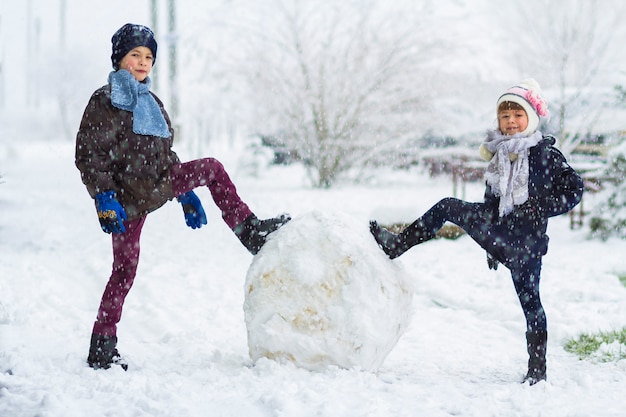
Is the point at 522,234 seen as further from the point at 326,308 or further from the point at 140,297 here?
the point at 140,297

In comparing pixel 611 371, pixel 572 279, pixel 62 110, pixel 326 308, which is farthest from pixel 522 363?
pixel 62 110

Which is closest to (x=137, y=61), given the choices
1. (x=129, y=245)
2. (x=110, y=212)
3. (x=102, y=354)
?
(x=110, y=212)

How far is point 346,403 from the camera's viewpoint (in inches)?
126

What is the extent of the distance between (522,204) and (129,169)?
205 centimetres

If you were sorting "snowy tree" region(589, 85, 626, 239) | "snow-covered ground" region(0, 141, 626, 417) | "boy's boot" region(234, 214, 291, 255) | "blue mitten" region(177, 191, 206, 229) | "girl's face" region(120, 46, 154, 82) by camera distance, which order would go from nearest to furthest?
"snow-covered ground" region(0, 141, 626, 417) < "girl's face" region(120, 46, 154, 82) < "boy's boot" region(234, 214, 291, 255) < "blue mitten" region(177, 191, 206, 229) < "snowy tree" region(589, 85, 626, 239)

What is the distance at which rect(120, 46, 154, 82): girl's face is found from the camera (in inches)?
145

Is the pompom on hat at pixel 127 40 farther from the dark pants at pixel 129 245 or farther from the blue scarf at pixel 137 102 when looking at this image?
the dark pants at pixel 129 245

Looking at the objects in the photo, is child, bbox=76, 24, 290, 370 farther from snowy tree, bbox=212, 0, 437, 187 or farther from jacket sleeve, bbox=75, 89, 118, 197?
snowy tree, bbox=212, 0, 437, 187

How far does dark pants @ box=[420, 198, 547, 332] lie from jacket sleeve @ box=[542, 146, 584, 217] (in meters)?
0.26

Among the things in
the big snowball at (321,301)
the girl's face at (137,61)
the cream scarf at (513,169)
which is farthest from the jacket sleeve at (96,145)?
the cream scarf at (513,169)

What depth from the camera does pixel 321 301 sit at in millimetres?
3641

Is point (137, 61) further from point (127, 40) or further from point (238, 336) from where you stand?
point (238, 336)

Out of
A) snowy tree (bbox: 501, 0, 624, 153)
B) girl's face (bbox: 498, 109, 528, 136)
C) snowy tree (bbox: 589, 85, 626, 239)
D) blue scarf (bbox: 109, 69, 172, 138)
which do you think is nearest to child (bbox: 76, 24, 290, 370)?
blue scarf (bbox: 109, 69, 172, 138)

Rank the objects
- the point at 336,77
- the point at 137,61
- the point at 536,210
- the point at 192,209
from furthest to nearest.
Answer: the point at 336,77
the point at 192,209
the point at 137,61
the point at 536,210
